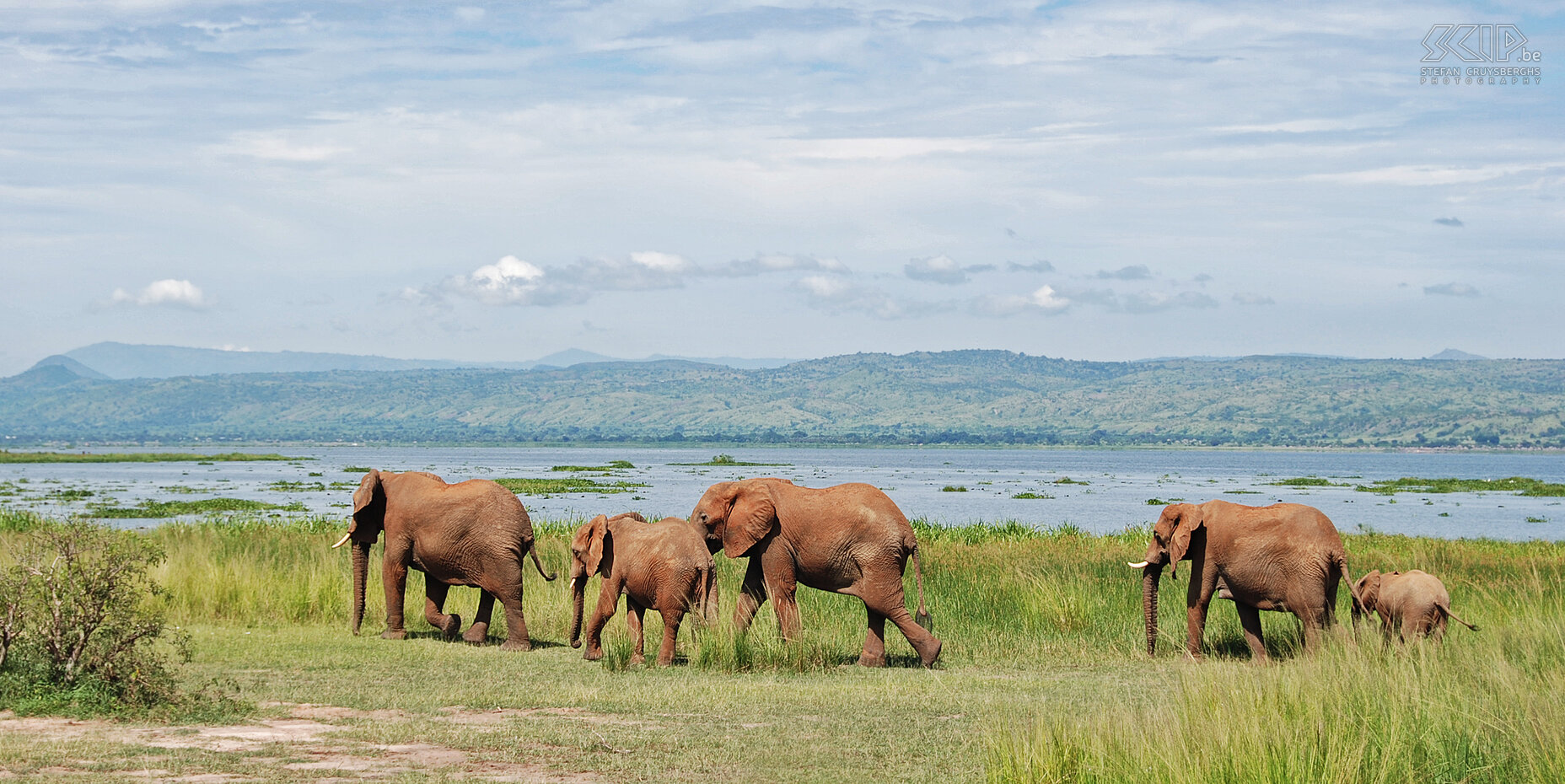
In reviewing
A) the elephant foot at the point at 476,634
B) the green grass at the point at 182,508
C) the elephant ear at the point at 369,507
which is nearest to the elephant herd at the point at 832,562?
the elephant foot at the point at 476,634

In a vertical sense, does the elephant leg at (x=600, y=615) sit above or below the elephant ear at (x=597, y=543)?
below

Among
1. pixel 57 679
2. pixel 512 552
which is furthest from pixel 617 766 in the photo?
pixel 512 552

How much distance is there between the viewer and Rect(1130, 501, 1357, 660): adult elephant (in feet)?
45.7

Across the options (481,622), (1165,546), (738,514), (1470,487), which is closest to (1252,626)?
(1165,546)

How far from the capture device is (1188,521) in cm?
1462

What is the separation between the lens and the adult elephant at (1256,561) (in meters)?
13.9

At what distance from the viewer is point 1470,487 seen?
97062mm

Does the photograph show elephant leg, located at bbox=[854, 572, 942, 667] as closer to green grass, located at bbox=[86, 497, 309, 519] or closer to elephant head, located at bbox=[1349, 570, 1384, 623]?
elephant head, located at bbox=[1349, 570, 1384, 623]

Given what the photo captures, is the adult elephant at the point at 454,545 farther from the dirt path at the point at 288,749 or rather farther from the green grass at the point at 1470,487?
the green grass at the point at 1470,487

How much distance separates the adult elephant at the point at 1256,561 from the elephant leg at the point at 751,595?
14.4 feet

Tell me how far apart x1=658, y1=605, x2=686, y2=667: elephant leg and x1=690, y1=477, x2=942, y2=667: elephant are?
78 cm

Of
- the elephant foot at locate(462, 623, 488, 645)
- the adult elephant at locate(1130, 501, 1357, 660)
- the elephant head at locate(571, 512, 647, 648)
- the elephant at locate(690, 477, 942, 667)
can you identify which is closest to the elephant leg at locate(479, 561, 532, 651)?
the elephant foot at locate(462, 623, 488, 645)

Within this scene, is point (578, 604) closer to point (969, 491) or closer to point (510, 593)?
point (510, 593)

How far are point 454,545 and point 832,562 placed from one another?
14.6 ft
